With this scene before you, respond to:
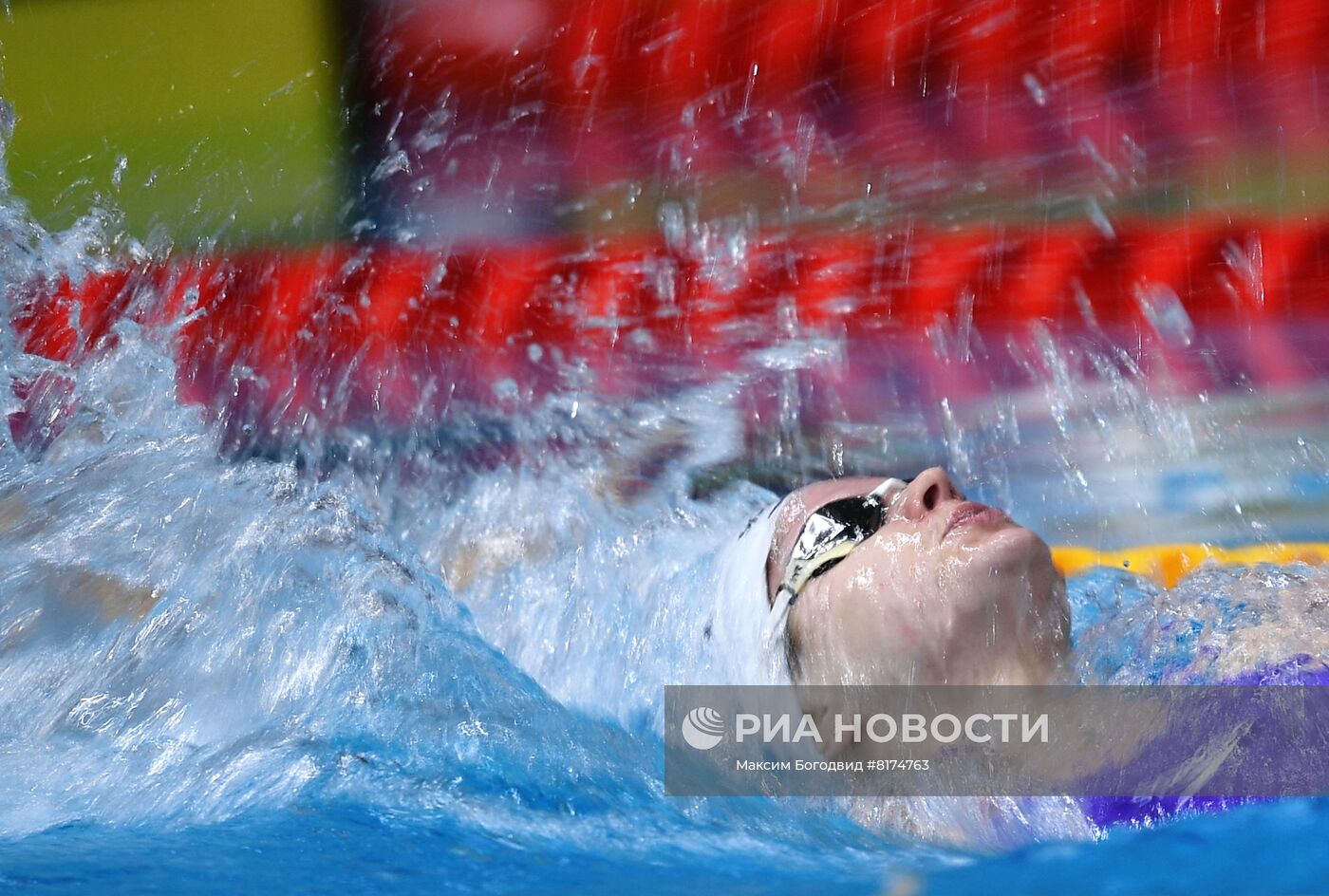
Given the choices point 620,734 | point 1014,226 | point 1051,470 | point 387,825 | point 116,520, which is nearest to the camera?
point 387,825

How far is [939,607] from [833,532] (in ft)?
0.42

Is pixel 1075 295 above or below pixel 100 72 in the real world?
A: below

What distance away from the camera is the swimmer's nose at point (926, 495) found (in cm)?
102

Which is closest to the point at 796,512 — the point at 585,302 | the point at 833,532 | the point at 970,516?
the point at 833,532

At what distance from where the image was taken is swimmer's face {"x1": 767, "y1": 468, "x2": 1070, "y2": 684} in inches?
37.7

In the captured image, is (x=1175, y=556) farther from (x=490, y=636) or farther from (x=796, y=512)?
(x=490, y=636)

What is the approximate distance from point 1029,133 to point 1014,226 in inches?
5.2

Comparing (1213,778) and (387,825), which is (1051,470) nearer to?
(1213,778)

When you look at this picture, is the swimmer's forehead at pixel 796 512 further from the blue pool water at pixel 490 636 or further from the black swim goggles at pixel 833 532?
the blue pool water at pixel 490 636

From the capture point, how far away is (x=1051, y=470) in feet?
5.06

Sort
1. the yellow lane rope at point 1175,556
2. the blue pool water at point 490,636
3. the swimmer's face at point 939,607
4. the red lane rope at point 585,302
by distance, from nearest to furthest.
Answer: the blue pool water at point 490,636 < the swimmer's face at point 939,607 < the yellow lane rope at point 1175,556 < the red lane rope at point 585,302

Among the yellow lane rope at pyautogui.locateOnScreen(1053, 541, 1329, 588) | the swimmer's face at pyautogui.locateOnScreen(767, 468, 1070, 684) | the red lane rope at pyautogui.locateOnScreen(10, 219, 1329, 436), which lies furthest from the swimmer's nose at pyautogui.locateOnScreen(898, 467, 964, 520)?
the red lane rope at pyautogui.locateOnScreen(10, 219, 1329, 436)

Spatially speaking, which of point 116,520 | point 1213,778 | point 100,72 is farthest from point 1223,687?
point 100,72

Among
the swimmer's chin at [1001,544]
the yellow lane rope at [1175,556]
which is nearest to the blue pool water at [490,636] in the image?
the yellow lane rope at [1175,556]
